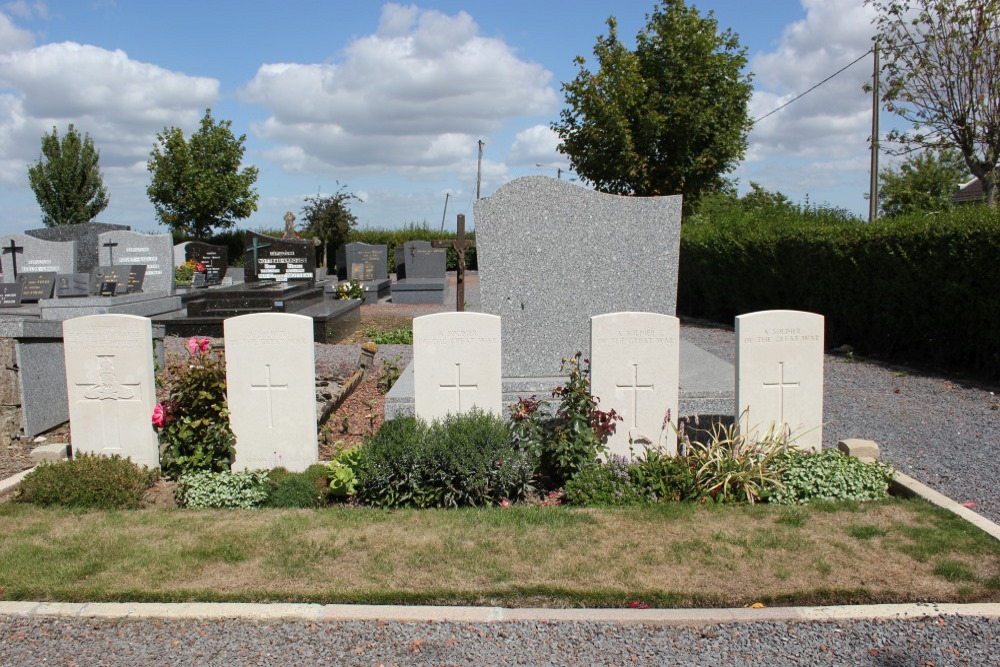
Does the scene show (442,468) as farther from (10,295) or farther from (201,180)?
(201,180)

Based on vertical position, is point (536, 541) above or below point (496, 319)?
below

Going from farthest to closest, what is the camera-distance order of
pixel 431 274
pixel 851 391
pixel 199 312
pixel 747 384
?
1. pixel 431 274
2. pixel 199 312
3. pixel 851 391
4. pixel 747 384

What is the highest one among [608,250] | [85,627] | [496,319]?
[608,250]

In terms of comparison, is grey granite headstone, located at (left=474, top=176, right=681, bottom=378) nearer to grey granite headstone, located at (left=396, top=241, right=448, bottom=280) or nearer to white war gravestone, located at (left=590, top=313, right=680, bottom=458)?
white war gravestone, located at (left=590, top=313, right=680, bottom=458)

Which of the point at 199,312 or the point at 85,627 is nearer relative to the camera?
the point at 85,627

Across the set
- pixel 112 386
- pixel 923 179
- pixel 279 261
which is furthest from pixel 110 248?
pixel 923 179

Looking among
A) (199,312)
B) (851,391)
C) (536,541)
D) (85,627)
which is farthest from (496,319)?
(199,312)

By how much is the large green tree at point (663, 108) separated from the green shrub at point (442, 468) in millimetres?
15080

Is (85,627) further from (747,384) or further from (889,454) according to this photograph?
(889,454)

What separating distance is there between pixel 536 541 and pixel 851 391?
6.26 meters

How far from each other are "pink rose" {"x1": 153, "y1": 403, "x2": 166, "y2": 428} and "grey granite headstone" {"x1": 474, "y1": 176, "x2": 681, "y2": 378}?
2.87 metres

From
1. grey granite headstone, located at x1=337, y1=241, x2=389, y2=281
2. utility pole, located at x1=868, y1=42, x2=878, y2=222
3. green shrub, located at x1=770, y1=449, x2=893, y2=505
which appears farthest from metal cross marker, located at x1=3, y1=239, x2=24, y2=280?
utility pole, located at x1=868, y1=42, x2=878, y2=222

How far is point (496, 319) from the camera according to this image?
5973 millimetres

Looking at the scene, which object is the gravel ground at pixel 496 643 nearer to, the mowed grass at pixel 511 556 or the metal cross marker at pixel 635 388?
the mowed grass at pixel 511 556
